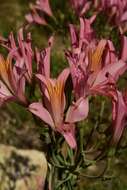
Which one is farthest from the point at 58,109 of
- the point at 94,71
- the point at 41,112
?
the point at 94,71

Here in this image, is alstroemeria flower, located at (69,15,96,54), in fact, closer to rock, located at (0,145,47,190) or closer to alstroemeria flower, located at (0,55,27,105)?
alstroemeria flower, located at (0,55,27,105)

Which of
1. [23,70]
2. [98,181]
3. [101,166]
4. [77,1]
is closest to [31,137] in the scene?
[101,166]

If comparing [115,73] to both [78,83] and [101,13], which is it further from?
[101,13]

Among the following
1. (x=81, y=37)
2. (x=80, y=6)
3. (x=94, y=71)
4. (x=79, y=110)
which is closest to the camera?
(x=79, y=110)

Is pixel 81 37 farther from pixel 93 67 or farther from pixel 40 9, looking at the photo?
pixel 40 9

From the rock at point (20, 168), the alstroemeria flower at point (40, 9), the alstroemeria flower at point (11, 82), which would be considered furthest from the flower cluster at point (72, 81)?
the rock at point (20, 168)

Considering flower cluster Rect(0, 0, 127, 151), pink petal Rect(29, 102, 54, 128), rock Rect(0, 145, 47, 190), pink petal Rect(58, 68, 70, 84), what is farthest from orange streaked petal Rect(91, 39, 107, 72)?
rock Rect(0, 145, 47, 190)
